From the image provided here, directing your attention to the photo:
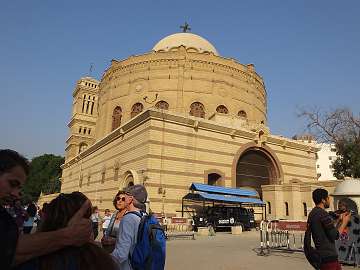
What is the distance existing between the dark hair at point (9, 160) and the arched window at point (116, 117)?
31.7 meters

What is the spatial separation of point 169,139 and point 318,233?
1853cm

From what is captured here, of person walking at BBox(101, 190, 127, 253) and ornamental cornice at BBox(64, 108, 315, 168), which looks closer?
person walking at BBox(101, 190, 127, 253)

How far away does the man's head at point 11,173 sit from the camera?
201 cm

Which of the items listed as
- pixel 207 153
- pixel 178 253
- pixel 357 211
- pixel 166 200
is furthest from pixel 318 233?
pixel 207 153

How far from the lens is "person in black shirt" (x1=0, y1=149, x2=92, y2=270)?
1.67 metres

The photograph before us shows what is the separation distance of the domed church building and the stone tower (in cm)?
1256

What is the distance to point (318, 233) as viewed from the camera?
434 cm

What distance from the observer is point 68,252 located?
1.89 metres

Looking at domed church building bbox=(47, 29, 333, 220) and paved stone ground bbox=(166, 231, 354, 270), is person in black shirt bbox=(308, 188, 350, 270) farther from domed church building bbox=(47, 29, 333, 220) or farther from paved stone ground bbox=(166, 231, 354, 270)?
domed church building bbox=(47, 29, 333, 220)

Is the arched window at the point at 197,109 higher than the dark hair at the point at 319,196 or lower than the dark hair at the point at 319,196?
higher

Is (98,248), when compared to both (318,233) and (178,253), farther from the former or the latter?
(178,253)

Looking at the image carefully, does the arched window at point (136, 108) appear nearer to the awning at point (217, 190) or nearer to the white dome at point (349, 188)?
the awning at point (217, 190)

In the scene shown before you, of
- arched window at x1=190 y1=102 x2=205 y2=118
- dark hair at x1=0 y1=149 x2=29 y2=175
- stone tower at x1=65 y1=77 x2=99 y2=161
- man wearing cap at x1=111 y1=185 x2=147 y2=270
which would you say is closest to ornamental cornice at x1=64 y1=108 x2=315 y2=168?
arched window at x1=190 y1=102 x2=205 y2=118

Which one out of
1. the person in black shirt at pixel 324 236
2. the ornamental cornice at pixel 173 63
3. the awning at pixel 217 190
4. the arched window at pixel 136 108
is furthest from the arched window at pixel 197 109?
the person in black shirt at pixel 324 236
